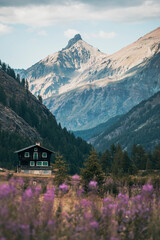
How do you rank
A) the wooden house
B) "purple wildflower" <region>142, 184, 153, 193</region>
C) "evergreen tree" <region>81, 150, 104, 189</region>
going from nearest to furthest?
"purple wildflower" <region>142, 184, 153, 193</region>, "evergreen tree" <region>81, 150, 104, 189</region>, the wooden house

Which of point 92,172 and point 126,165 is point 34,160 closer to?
point 126,165

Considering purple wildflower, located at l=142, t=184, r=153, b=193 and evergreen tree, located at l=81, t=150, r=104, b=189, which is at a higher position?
evergreen tree, located at l=81, t=150, r=104, b=189

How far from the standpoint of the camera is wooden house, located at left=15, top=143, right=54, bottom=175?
4063 inches

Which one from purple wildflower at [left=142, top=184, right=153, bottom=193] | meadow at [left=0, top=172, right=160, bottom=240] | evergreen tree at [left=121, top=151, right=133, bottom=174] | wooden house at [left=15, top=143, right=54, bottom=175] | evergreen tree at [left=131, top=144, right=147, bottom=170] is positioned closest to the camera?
meadow at [left=0, top=172, right=160, bottom=240]

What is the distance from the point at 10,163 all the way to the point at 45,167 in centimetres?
3277

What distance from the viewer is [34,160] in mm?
105500

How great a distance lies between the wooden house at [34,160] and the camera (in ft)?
339

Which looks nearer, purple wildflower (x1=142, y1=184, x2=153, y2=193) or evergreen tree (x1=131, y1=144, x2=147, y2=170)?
purple wildflower (x1=142, y1=184, x2=153, y2=193)

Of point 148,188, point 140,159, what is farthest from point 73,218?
point 140,159

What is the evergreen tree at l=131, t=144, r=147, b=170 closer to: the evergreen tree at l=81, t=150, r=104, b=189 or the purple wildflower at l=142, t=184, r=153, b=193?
the evergreen tree at l=81, t=150, r=104, b=189

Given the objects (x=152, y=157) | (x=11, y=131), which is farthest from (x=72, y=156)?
(x=152, y=157)

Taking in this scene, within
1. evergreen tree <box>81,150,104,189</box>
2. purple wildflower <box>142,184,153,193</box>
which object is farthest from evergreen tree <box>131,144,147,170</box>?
purple wildflower <box>142,184,153,193</box>

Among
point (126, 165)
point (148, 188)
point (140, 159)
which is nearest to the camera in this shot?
point (148, 188)

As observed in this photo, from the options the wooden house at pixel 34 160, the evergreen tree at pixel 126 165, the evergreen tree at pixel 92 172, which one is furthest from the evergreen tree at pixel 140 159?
the evergreen tree at pixel 92 172
